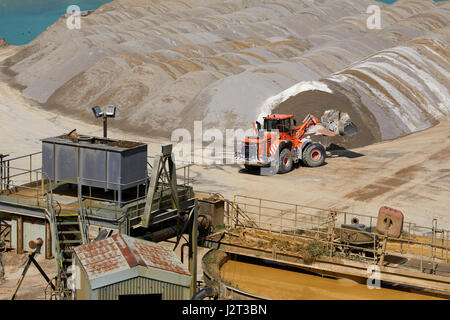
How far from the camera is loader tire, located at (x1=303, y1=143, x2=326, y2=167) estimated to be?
35938 millimetres

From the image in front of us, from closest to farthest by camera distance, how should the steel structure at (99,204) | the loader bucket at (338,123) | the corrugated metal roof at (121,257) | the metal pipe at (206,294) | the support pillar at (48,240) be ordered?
the corrugated metal roof at (121,257) → the metal pipe at (206,294) → the steel structure at (99,204) → the support pillar at (48,240) → the loader bucket at (338,123)

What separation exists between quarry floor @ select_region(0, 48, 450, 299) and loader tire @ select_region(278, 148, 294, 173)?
412 millimetres

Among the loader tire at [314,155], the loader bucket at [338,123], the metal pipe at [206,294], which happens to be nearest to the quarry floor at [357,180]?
the loader tire at [314,155]

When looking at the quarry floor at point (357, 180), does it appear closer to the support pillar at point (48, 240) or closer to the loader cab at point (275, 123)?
the loader cab at point (275, 123)

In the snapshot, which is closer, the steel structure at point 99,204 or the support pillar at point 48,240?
the steel structure at point 99,204

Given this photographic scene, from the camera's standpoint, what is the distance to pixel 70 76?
59938 mm

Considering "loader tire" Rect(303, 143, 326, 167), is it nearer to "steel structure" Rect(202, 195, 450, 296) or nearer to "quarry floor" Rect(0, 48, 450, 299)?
"quarry floor" Rect(0, 48, 450, 299)

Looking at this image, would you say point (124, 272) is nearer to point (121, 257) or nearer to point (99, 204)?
point (121, 257)

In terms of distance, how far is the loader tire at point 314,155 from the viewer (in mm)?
35938

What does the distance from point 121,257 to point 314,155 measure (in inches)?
869

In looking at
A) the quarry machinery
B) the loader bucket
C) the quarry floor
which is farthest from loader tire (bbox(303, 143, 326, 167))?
the loader bucket

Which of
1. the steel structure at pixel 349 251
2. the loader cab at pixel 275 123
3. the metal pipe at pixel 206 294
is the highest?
the loader cab at pixel 275 123

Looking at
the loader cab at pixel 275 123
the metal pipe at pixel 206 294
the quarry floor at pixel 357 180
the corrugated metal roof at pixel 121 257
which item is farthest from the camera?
the loader cab at pixel 275 123
